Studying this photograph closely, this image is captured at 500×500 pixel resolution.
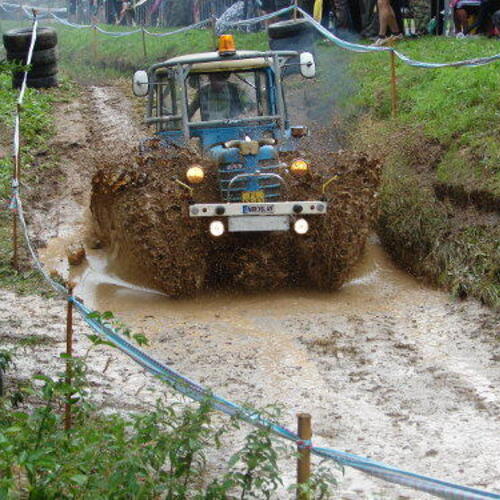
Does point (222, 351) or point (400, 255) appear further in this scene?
point (400, 255)

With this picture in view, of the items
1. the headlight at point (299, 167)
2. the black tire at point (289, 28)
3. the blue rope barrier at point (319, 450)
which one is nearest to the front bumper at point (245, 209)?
the headlight at point (299, 167)

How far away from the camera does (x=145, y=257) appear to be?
980 centimetres

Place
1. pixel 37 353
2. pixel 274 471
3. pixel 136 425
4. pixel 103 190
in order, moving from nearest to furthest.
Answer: pixel 274 471
pixel 136 425
pixel 37 353
pixel 103 190

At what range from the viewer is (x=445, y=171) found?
1123 centimetres

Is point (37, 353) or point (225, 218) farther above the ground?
point (225, 218)

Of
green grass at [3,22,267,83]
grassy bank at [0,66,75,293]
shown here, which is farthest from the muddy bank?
green grass at [3,22,267,83]

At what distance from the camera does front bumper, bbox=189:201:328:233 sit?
9047mm

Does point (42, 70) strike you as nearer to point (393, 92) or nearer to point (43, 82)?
point (43, 82)

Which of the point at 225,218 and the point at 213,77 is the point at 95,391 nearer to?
the point at 225,218

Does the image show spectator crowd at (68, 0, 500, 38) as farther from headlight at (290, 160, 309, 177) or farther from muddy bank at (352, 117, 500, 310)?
headlight at (290, 160, 309, 177)

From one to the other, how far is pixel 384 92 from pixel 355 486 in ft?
32.8

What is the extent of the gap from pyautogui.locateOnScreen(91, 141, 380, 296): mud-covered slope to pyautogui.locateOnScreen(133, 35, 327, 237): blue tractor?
162 millimetres

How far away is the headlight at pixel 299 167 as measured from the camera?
9.39 metres

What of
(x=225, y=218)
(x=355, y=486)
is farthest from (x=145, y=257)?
(x=355, y=486)
